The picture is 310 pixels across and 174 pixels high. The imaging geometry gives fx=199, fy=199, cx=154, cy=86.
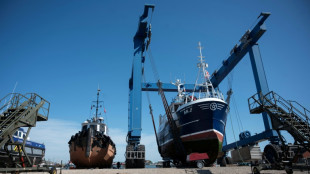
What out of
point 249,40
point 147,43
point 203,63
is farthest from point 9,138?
point 249,40

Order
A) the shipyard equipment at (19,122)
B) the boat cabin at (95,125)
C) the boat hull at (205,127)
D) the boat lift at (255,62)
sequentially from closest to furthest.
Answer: the shipyard equipment at (19,122) < the boat hull at (205,127) < the boat lift at (255,62) < the boat cabin at (95,125)

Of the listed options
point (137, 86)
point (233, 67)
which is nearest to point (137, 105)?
point (137, 86)

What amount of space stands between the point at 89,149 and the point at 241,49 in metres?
20.2

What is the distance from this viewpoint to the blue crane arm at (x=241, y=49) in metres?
21.3

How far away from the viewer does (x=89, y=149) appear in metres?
18.5

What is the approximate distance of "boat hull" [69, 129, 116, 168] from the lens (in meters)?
18.7

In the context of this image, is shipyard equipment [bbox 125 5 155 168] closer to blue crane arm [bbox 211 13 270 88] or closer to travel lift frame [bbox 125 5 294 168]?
travel lift frame [bbox 125 5 294 168]

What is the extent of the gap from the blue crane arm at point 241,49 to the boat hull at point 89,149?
1806 centimetres

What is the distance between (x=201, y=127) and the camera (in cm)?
1847

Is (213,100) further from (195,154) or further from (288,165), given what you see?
(288,165)

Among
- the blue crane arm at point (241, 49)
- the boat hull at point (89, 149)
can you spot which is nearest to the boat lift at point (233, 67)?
the blue crane arm at point (241, 49)

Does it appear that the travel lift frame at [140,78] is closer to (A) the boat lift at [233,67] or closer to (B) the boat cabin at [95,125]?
(A) the boat lift at [233,67]

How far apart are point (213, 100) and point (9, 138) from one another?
51.0 feet

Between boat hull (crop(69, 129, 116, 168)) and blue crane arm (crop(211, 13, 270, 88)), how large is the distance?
18.1 meters
